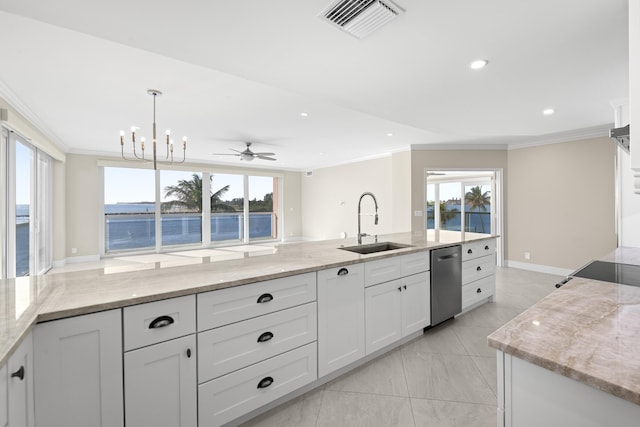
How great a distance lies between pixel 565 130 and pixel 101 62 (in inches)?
245

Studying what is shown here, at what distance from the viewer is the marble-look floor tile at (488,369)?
1978 mm

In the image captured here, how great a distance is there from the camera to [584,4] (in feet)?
5.24

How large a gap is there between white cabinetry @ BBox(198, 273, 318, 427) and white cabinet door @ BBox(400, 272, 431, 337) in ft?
3.13

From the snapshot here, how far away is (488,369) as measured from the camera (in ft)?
7.04

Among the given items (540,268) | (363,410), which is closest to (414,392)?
(363,410)

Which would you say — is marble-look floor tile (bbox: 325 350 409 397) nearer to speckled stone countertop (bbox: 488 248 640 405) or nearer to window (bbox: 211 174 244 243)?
speckled stone countertop (bbox: 488 248 640 405)

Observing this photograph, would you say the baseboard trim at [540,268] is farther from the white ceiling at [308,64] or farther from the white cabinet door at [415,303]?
the white cabinet door at [415,303]

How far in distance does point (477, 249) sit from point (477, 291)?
50 cm

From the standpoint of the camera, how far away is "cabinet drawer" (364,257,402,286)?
212cm

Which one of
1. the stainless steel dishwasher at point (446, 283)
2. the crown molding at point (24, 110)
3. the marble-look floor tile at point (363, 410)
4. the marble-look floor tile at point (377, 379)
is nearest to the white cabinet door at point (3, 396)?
the marble-look floor tile at point (363, 410)

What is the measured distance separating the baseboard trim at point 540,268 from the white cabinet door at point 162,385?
6.05 meters

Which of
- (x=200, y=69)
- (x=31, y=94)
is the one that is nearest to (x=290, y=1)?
(x=200, y=69)

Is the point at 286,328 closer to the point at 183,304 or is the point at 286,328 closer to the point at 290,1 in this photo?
the point at 183,304

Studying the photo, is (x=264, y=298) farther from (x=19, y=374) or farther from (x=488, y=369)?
(x=488, y=369)
